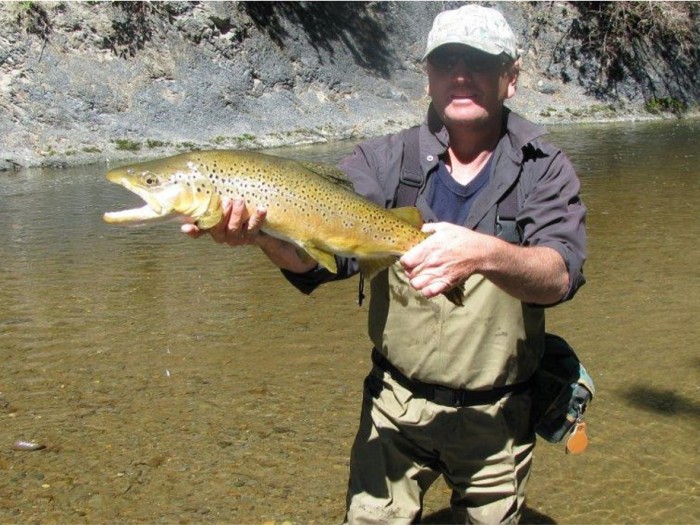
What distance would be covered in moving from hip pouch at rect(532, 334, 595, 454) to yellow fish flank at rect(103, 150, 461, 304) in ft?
2.28

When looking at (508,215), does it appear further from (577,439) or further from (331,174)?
(577,439)

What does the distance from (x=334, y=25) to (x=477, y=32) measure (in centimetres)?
2065

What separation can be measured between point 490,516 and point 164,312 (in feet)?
15.6

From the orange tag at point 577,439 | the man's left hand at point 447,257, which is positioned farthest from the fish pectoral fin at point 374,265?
the orange tag at point 577,439

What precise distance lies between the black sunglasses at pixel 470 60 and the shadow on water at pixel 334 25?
18829 millimetres

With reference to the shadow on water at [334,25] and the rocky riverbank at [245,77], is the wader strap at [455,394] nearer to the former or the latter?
the rocky riverbank at [245,77]

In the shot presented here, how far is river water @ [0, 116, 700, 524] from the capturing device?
442cm

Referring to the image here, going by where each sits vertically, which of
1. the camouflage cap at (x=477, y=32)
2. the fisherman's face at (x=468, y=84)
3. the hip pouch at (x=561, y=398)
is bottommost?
the hip pouch at (x=561, y=398)

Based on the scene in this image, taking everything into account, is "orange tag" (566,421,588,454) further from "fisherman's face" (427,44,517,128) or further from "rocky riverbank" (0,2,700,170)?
"rocky riverbank" (0,2,700,170)

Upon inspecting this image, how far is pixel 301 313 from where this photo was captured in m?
7.31

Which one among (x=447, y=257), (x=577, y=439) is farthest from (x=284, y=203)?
(x=577, y=439)

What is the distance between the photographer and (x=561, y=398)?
10.7 feet

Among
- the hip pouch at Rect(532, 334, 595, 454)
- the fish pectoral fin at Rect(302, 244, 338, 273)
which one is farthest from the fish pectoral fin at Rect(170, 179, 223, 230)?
the hip pouch at Rect(532, 334, 595, 454)

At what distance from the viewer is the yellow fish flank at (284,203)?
288cm
